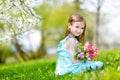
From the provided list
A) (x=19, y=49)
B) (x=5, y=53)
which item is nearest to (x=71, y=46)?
(x=19, y=49)

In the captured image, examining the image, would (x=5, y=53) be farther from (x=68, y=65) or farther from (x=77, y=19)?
(x=68, y=65)

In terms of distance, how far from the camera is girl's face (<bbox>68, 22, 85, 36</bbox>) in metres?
10.9

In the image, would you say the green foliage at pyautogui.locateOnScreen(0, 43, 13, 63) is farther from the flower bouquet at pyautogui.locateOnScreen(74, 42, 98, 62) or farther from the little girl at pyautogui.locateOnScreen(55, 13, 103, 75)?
the flower bouquet at pyautogui.locateOnScreen(74, 42, 98, 62)

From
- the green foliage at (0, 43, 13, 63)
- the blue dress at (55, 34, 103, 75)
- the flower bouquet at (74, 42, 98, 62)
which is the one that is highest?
the flower bouquet at (74, 42, 98, 62)

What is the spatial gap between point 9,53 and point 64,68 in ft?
128

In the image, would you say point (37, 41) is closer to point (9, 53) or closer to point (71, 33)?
point (9, 53)

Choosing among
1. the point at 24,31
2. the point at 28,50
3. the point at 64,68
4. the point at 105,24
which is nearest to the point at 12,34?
the point at 24,31

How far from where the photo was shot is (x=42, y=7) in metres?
46.0

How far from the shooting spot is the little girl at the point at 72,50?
10.7 m

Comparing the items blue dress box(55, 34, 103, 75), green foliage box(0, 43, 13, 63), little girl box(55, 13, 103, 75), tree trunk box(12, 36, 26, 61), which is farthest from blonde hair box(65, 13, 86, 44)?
green foliage box(0, 43, 13, 63)

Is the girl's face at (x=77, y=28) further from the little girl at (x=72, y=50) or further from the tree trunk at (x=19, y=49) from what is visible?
the tree trunk at (x=19, y=49)

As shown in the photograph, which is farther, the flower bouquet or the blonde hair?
the blonde hair

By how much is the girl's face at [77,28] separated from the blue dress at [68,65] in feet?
0.55

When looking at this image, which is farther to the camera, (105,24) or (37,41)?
(105,24)
